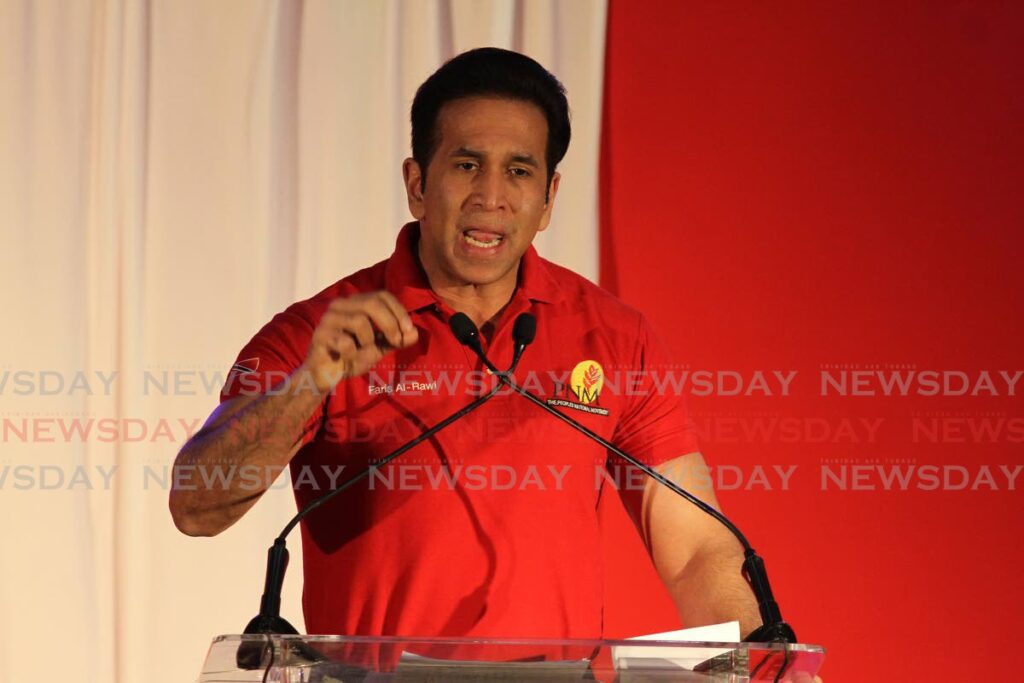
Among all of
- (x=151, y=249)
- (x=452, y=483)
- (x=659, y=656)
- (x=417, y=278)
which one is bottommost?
(x=659, y=656)

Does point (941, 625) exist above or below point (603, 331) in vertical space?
below

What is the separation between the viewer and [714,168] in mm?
2814

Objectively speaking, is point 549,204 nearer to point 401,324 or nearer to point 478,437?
point 478,437

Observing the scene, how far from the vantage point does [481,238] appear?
78.9 inches

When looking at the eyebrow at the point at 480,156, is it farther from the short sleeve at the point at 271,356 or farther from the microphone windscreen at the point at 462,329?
the microphone windscreen at the point at 462,329

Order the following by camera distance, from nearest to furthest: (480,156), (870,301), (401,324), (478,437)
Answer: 1. (401,324)
2. (478,437)
3. (480,156)
4. (870,301)

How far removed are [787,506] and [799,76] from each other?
3.36ft

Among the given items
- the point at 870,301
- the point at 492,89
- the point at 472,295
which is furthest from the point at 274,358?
the point at 870,301

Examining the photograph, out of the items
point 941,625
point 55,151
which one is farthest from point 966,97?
point 55,151

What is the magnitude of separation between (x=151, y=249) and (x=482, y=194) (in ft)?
3.28

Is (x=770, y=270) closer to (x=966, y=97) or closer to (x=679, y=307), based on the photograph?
(x=679, y=307)

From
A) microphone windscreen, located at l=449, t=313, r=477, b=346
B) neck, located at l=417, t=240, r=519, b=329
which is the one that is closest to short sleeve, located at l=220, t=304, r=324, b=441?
neck, located at l=417, t=240, r=519, b=329

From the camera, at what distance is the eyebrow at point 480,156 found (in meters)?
2.04

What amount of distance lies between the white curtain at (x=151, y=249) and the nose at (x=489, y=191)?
0.72m
